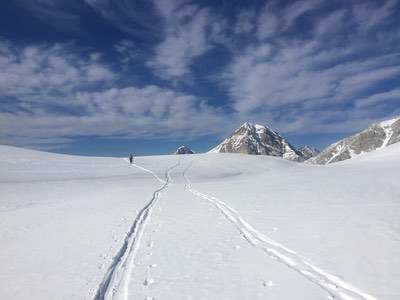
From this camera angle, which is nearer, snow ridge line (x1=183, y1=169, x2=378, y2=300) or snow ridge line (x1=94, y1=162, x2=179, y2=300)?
snow ridge line (x1=183, y1=169, x2=378, y2=300)

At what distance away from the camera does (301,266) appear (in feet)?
29.0

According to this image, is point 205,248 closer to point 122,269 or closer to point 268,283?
point 122,269

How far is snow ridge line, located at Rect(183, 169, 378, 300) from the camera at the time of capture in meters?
7.18

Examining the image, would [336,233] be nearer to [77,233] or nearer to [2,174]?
[77,233]

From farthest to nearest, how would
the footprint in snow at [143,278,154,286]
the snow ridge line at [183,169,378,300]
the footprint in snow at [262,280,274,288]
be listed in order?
the footprint in snow at [143,278,154,286]
the footprint in snow at [262,280,274,288]
the snow ridge line at [183,169,378,300]

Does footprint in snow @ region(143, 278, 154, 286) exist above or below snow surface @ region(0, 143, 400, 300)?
below

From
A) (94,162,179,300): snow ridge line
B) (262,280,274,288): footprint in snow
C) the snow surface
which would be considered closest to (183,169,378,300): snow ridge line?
the snow surface

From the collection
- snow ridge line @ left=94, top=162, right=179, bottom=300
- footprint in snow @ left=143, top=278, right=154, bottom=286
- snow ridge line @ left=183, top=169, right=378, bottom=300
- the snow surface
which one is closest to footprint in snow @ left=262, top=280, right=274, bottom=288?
the snow surface

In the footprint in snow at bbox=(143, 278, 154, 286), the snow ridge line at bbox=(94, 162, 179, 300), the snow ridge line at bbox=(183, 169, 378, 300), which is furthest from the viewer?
the footprint in snow at bbox=(143, 278, 154, 286)

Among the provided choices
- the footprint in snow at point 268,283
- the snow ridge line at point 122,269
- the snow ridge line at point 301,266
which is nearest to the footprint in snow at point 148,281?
the snow ridge line at point 122,269

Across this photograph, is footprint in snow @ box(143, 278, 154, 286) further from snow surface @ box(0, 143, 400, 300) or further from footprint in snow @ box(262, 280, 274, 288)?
footprint in snow @ box(262, 280, 274, 288)

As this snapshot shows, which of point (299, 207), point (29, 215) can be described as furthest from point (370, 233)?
point (29, 215)

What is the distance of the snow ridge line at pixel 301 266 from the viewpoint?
7176mm

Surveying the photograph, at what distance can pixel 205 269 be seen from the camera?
29.3 ft
